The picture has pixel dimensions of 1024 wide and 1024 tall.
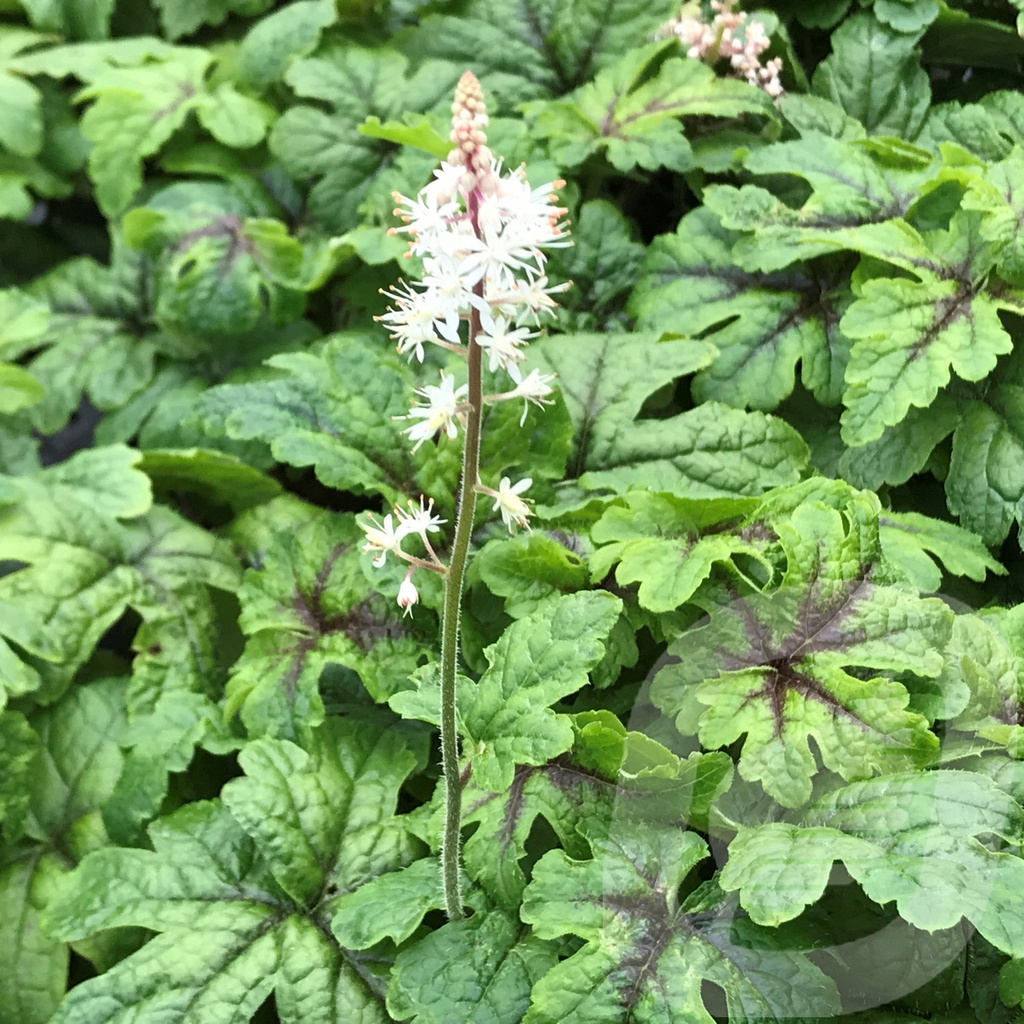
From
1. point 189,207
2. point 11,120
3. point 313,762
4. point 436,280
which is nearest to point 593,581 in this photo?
point 313,762

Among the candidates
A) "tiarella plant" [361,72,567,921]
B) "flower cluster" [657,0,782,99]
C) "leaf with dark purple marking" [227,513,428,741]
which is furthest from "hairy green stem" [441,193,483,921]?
"flower cluster" [657,0,782,99]

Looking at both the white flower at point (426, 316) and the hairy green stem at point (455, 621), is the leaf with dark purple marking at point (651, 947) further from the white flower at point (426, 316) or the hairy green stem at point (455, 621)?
the white flower at point (426, 316)

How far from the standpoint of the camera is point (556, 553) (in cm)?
138

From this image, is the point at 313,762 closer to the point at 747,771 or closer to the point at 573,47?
the point at 747,771

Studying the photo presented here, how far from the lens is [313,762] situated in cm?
144

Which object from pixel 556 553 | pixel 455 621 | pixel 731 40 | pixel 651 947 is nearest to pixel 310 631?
pixel 556 553

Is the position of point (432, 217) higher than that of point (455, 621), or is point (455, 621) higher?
point (432, 217)

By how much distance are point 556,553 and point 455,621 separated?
0.38m

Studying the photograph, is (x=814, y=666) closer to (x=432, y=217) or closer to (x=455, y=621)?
(x=455, y=621)

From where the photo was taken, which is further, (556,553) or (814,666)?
(556,553)

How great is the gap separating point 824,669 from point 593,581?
34cm

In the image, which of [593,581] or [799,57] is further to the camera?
[799,57]

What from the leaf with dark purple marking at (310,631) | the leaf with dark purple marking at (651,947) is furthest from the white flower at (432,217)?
the leaf with dark purple marking at (651,947)

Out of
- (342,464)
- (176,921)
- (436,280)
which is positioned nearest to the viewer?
(436,280)
